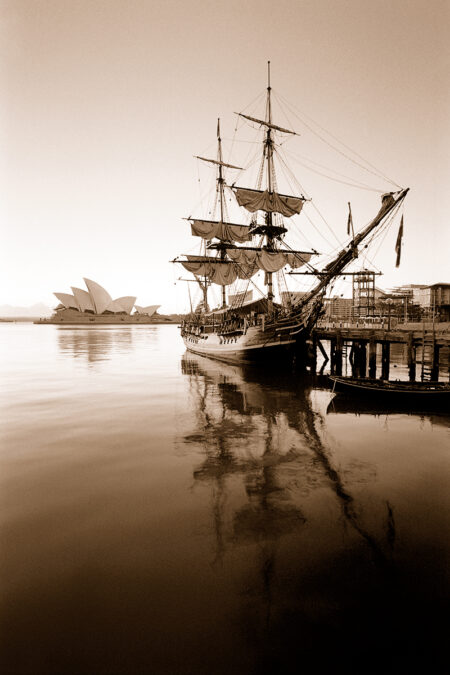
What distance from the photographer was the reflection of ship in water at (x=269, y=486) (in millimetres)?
6402

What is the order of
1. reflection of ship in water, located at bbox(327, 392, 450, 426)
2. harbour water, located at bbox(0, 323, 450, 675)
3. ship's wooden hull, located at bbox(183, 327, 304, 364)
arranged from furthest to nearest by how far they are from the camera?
ship's wooden hull, located at bbox(183, 327, 304, 364), reflection of ship in water, located at bbox(327, 392, 450, 426), harbour water, located at bbox(0, 323, 450, 675)

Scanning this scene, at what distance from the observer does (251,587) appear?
5.52 meters

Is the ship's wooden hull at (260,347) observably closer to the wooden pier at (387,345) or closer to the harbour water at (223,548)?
the wooden pier at (387,345)

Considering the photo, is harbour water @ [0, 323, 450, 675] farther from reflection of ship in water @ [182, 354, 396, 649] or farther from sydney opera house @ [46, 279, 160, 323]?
sydney opera house @ [46, 279, 160, 323]

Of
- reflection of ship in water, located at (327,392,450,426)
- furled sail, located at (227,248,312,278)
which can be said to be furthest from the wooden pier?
furled sail, located at (227,248,312,278)

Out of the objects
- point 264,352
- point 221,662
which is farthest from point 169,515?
point 264,352

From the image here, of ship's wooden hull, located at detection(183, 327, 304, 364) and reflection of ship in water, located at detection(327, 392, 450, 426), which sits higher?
ship's wooden hull, located at detection(183, 327, 304, 364)

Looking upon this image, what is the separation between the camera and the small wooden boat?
17.2 metres

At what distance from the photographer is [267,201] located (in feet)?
124

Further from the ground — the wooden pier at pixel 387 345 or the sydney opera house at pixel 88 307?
the sydney opera house at pixel 88 307

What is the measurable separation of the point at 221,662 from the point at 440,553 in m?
4.58

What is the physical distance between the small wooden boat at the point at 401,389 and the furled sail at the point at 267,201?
24.5 meters

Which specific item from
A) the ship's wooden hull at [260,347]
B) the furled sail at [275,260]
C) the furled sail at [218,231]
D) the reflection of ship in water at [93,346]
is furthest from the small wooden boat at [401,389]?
the furled sail at [218,231]

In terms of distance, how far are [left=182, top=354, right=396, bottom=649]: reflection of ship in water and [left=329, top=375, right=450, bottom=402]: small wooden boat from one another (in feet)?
10.1
